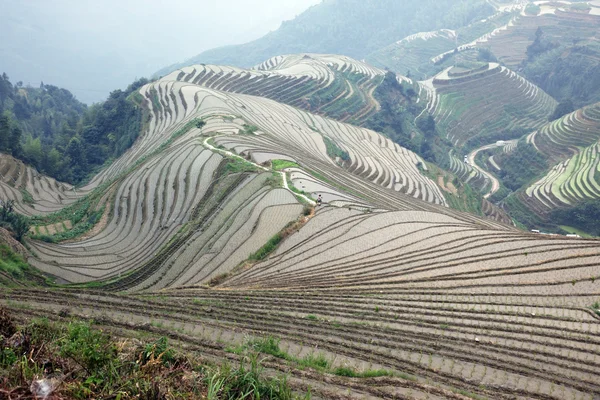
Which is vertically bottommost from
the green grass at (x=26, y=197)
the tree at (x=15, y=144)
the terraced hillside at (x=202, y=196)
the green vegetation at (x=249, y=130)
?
the terraced hillside at (x=202, y=196)

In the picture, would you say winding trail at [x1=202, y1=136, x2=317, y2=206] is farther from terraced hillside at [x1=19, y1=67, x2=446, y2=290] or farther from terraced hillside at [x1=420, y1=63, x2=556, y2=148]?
terraced hillside at [x1=420, y1=63, x2=556, y2=148]

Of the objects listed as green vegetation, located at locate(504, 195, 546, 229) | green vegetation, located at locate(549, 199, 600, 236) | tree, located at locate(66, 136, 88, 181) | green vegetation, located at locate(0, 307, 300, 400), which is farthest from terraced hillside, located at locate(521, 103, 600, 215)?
tree, located at locate(66, 136, 88, 181)

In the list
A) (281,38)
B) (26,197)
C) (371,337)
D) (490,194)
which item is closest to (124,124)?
(26,197)

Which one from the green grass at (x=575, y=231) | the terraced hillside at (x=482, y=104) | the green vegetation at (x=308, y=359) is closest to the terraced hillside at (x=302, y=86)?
the terraced hillside at (x=482, y=104)

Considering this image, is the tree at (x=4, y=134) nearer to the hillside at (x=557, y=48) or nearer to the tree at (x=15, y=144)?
the tree at (x=15, y=144)

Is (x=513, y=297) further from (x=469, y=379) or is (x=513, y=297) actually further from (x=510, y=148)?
(x=510, y=148)

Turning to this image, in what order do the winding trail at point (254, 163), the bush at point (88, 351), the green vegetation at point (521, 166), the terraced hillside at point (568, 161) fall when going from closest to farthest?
1. the bush at point (88, 351)
2. the winding trail at point (254, 163)
3. the terraced hillside at point (568, 161)
4. the green vegetation at point (521, 166)

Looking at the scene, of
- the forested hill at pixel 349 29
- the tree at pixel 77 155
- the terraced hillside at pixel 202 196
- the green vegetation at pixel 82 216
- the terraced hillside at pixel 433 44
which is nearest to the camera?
the terraced hillside at pixel 202 196

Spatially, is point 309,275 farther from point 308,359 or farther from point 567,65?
point 567,65
